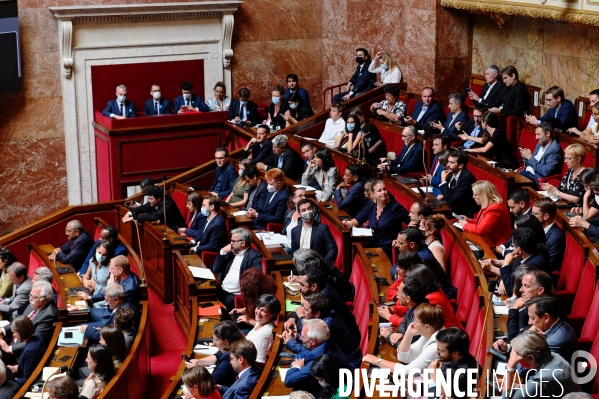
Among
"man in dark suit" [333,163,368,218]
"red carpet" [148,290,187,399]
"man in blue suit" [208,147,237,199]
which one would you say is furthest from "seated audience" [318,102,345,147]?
"red carpet" [148,290,187,399]

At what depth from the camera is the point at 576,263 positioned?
16.9 feet

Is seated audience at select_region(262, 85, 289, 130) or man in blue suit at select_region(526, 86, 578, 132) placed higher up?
man in blue suit at select_region(526, 86, 578, 132)

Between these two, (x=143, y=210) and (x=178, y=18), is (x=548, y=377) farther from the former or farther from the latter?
(x=178, y=18)

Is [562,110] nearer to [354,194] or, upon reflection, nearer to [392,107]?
[392,107]

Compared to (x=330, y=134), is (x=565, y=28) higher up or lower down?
higher up

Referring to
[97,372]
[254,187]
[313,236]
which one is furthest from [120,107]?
[97,372]

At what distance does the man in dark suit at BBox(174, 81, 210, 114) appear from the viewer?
10.3 meters

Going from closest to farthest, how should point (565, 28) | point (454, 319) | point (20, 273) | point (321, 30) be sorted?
point (454, 319) → point (20, 273) → point (565, 28) → point (321, 30)

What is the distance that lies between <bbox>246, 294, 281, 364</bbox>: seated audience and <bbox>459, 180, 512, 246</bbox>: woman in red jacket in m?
1.73

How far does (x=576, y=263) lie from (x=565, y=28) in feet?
13.2

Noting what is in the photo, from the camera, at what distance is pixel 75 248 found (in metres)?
7.09

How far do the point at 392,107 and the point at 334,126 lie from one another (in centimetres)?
62

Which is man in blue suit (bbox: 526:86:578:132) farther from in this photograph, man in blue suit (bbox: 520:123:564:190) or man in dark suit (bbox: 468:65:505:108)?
man in dark suit (bbox: 468:65:505:108)

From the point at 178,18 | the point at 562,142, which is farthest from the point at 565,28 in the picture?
the point at 178,18
